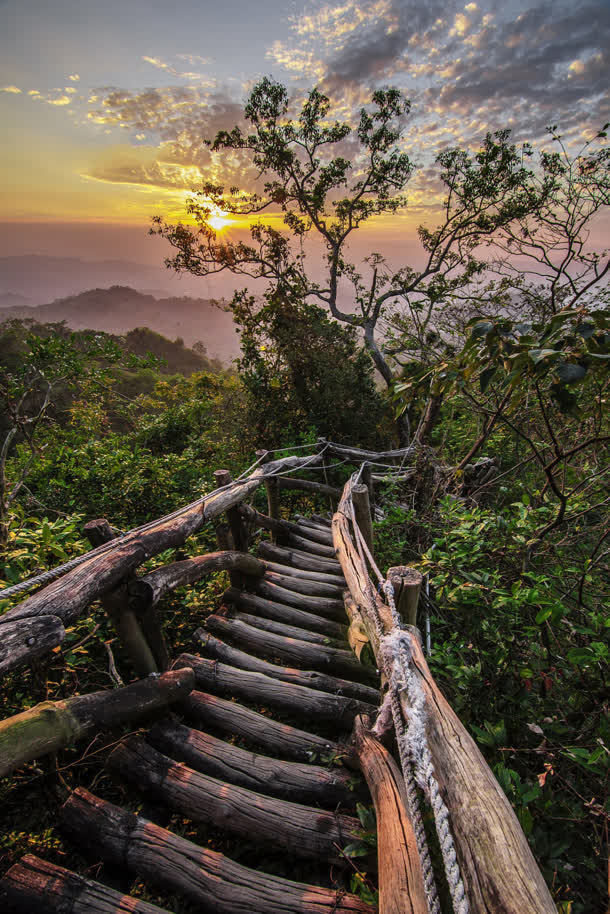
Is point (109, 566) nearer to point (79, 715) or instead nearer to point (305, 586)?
point (79, 715)

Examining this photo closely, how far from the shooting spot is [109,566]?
208 cm

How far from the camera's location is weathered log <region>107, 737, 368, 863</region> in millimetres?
1803

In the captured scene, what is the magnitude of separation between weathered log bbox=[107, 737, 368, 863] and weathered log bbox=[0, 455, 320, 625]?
956 mm

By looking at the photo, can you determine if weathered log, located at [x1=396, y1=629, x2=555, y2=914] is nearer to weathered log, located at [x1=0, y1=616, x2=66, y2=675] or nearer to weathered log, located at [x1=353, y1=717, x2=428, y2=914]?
weathered log, located at [x1=353, y1=717, x2=428, y2=914]

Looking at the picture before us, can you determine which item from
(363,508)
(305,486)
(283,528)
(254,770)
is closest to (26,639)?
(254,770)

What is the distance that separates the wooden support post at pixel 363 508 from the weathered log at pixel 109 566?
1459 mm

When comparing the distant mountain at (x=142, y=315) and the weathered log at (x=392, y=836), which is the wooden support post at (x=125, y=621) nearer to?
the weathered log at (x=392, y=836)

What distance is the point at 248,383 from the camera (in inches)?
396

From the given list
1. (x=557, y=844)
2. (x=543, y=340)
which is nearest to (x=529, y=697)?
(x=557, y=844)

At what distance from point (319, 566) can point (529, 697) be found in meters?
2.67

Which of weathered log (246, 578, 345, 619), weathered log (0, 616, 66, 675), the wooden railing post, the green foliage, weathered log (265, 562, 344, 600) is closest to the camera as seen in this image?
weathered log (0, 616, 66, 675)

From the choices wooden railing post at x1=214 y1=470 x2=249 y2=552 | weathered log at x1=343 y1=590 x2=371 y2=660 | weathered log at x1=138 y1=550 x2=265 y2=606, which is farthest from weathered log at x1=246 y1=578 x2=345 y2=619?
weathered log at x1=343 y1=590 x2=371 y2=660

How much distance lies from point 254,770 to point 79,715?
0.97 metres

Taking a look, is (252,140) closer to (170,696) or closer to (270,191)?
(270,191)
